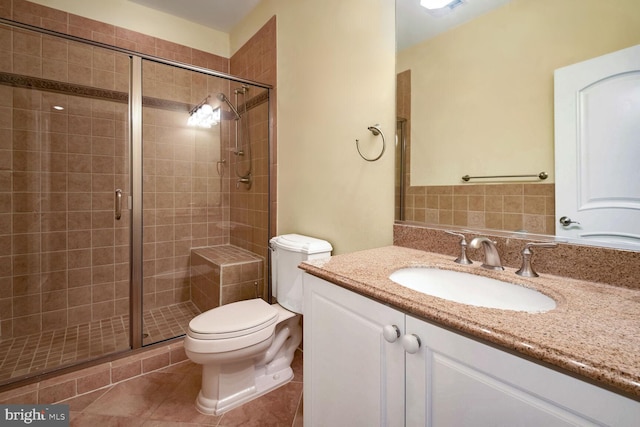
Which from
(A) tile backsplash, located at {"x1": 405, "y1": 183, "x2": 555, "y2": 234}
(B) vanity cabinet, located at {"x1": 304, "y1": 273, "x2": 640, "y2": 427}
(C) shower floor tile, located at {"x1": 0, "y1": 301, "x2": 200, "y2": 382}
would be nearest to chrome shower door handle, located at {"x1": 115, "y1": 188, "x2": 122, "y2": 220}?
(C) shower floor tile, located at {"x1": 0, "y1": 301, "x2": 200, "y2": 382}

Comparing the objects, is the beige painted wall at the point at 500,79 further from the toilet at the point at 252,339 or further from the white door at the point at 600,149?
the toilet at the point at 252,339

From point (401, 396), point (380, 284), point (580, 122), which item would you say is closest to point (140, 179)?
point (380, 284)

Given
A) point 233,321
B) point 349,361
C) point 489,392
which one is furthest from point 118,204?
point 489,392

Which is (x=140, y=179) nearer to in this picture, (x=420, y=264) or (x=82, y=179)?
(x=82, y=179)

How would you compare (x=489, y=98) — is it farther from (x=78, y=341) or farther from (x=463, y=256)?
(x=78, y=341)

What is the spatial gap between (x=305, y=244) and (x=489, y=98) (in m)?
1.10

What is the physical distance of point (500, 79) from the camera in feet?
3.42

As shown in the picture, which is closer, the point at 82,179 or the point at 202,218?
the point at 82,179

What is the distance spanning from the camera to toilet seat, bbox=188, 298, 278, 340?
1.39m

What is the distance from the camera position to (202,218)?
100 inches

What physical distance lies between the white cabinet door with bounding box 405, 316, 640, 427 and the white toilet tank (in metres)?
0.96

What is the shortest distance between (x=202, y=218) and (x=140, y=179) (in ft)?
2.37

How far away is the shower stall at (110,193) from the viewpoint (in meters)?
1.88

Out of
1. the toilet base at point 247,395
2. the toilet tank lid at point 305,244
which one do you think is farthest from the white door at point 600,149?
the toilet base at point 247,395
